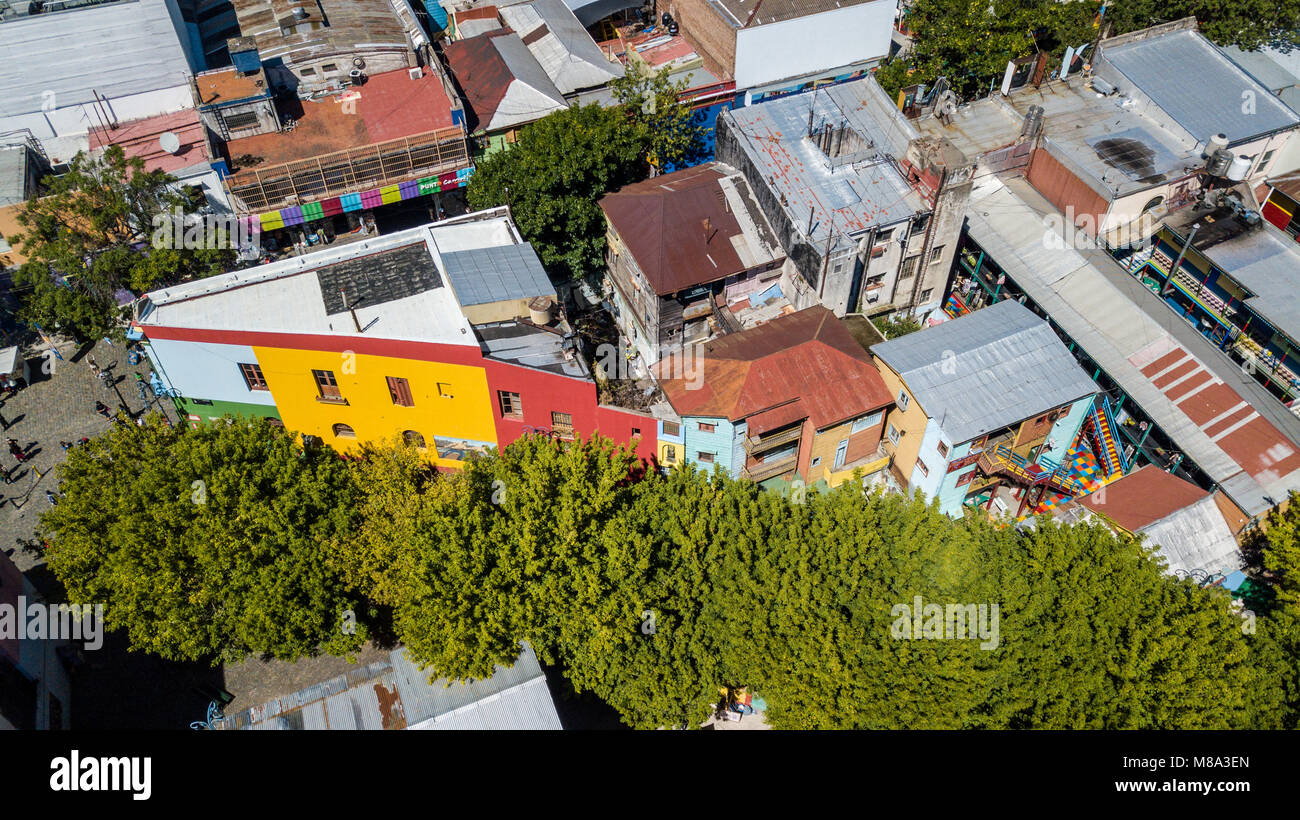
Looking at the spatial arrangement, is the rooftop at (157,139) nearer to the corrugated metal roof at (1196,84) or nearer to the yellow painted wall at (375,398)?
the yellow painted wall at (375,398)

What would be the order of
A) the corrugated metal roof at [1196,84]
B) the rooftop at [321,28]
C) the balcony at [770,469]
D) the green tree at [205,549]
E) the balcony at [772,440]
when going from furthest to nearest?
the rooftop at [321,28], the corrugated metal roof at [1196,84], the balcony at [770,469], the balcony at [772,440], the green tree at [205,549]

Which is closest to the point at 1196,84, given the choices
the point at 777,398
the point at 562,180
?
the point at 777,398

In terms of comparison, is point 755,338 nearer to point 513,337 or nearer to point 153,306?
point 513,337

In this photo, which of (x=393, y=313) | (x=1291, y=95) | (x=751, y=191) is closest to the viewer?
(x=393, y=313)

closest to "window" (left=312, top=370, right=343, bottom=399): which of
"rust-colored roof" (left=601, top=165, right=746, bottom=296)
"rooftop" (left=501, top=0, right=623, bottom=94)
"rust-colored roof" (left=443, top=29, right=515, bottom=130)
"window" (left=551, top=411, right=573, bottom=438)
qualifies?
"window" (left=551, top=411, right=573, bottom=438)

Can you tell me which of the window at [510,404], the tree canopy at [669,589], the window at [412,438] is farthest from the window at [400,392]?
the tree canopy at [669,589]

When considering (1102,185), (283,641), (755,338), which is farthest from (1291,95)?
(283,641)

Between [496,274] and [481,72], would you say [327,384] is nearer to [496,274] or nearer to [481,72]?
[496,274]
